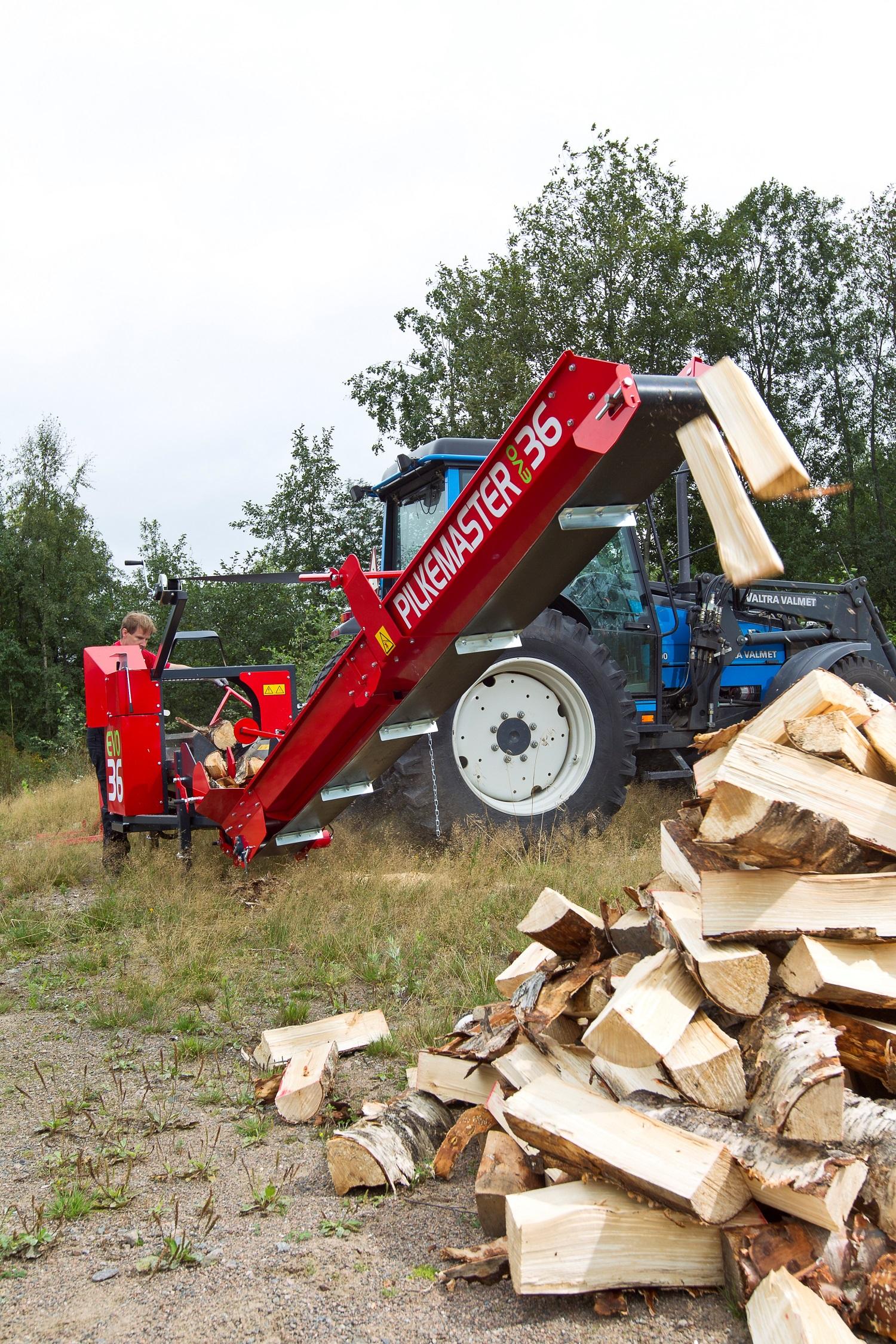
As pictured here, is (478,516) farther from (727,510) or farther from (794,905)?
(794,905)

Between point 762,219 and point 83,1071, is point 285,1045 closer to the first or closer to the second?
point 83,1071

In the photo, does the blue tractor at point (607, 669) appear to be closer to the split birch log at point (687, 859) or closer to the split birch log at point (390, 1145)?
the split birch log at point (687, 859)

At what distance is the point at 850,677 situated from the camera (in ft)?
23.5

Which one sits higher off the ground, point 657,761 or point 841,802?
point 841,802

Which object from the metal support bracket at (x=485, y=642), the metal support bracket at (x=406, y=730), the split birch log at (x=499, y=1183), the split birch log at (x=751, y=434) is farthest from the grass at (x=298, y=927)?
the split birch log at (x=751, y=434)

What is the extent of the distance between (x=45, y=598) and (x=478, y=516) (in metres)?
23.7

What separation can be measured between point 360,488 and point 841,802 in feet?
16.1

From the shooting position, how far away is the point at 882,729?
2682 millimetres

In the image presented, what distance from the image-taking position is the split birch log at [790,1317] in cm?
171

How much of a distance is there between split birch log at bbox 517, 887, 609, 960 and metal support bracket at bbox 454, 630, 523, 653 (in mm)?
1153

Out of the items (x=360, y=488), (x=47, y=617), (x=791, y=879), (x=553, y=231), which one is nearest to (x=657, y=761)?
(x=360, y=488)

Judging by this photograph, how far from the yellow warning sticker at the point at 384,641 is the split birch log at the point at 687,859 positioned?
144 centimetres

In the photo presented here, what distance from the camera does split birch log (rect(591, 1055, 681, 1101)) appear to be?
7.29 feet

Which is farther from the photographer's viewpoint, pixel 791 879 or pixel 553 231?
pixel 553 231
